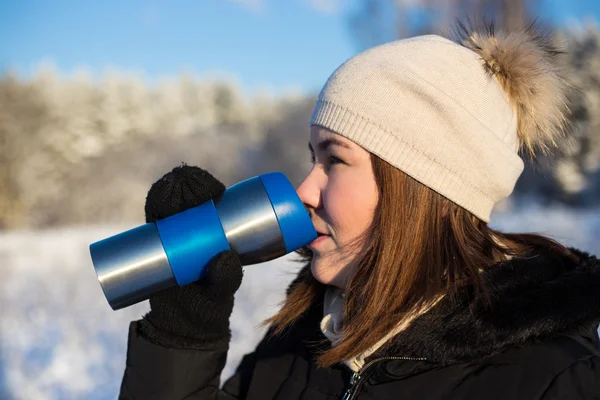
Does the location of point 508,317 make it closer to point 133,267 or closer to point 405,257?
point 405,257

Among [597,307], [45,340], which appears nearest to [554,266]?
[597,307]

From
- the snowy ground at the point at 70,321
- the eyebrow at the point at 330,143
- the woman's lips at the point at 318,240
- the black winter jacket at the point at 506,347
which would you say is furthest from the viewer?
the snowy ground at the point at 70,321

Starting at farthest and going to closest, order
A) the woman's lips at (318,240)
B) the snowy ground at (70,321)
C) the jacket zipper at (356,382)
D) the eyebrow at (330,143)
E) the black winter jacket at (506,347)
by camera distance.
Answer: the snowy ground at (70,321), the woman's lips at (318,240), the eyebrow at (330,143), the jacket zipper at (356,382), the black winter jacket at (506,347)

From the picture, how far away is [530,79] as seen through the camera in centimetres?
184

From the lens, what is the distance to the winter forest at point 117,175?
16.2 ft

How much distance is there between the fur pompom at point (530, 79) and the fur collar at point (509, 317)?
1.61 feet

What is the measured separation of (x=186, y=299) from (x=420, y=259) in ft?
2.40

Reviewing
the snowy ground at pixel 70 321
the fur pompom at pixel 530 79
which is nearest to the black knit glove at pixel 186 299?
the snowy ground at pixel 70 321

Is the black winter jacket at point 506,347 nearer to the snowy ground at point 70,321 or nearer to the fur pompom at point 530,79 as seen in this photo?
the fur pompom at point 530,79

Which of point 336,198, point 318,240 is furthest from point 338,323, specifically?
point 336,198

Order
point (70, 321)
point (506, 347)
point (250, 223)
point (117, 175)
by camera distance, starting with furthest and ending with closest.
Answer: point (117, 175)
point (70, 321)
point (250, 223)
point (506, 347)

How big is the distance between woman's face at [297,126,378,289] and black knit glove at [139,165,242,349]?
0.28m

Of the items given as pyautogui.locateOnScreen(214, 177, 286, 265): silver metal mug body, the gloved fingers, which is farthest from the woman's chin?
the gloved fingers

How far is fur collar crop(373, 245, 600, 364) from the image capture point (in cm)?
148
